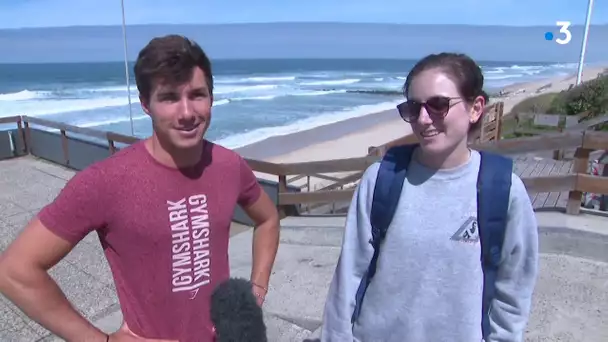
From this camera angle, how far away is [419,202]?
163 cm

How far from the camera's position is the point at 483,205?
156cm

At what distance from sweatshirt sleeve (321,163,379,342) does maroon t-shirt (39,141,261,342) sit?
0.42 metres

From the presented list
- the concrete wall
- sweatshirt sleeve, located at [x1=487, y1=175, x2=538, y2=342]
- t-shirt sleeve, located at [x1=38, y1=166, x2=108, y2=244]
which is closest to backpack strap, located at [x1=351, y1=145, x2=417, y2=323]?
sweatshirt sleeve, located at [x1=487, y1=175, x2=538, y2=342]

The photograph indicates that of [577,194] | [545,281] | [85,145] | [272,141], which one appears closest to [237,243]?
[545,281]

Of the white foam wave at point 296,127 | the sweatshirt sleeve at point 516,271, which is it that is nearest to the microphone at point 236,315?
the sweatshirt sleeve at point 516,271

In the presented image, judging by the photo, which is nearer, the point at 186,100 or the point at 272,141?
the point at 186,100

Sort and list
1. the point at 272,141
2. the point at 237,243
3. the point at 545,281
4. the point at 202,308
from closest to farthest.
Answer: the point at 202,308 → the point at 545,281 → the point at 237,243 → the point at 272,141

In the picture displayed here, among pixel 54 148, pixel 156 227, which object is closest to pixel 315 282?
pixel 156 227

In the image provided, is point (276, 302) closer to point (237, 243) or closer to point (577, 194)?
point (237, 243)

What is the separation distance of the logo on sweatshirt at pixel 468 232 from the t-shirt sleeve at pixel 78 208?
110 centimetres

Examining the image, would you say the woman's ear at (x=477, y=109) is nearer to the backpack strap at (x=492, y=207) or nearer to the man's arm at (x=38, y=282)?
the backpack strap at (x=492, y=207)

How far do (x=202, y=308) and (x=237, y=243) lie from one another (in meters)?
3.85

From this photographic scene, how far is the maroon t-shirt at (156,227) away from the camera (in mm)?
1316

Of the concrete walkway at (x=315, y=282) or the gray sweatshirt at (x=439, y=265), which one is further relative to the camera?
the concrete walkway at (x=315, y=282)
